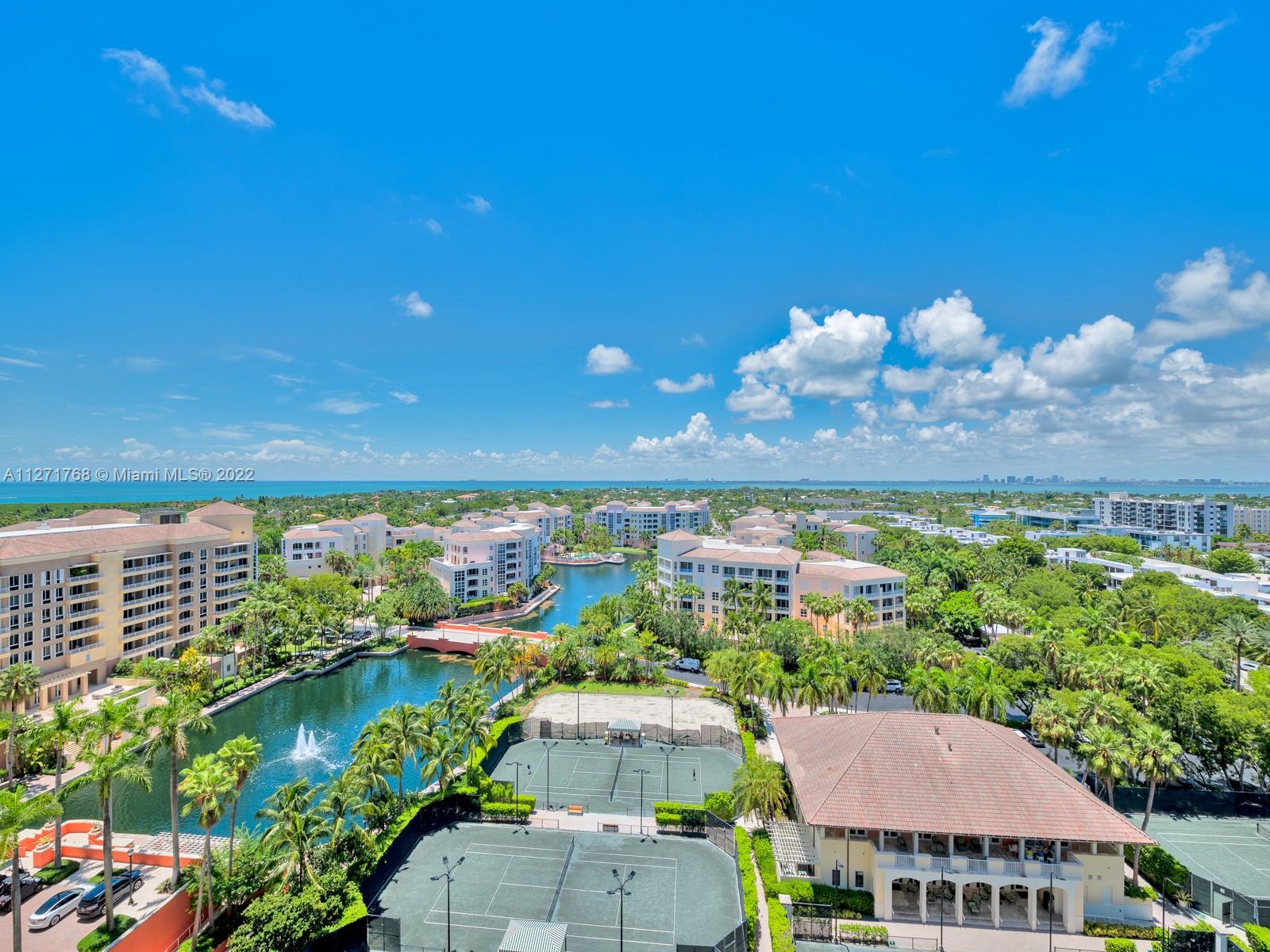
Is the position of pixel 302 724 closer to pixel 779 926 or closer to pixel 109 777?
pixel 109 777

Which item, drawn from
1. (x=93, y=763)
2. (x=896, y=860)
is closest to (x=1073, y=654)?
(x=896, y=860)

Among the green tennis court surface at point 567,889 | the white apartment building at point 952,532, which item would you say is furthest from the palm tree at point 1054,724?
the white apartment building at point 952,532

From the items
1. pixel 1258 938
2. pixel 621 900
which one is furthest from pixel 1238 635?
pixel 621 900

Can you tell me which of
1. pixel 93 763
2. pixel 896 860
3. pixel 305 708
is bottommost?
pixel 305 708

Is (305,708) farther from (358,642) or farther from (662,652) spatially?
(662,652)

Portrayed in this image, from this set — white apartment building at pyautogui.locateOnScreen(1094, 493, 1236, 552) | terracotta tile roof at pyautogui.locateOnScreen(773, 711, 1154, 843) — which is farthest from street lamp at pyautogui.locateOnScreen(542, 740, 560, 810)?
white apartment building at pyautogui.locateOnScreen(1094, 493, 1236, 552)

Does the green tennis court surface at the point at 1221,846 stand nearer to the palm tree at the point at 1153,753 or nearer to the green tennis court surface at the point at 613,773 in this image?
the palm tree at the point at 1153,753

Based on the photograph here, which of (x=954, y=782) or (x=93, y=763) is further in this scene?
(x=954, y=782)
